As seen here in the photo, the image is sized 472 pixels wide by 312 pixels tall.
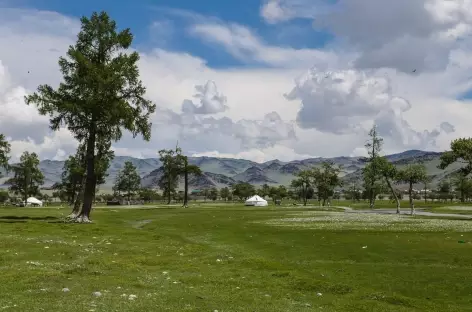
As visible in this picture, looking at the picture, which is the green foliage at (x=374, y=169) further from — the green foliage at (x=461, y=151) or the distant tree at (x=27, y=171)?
the distant tree at (x=27, y=171)

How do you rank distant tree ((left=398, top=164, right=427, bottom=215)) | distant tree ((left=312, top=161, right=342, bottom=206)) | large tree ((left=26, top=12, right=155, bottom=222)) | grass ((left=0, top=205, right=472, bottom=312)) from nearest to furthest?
1. grass ((left=0, top=205, right=472, bottom=312))
2. large tree ((left=26, top=12, right=155, bottom=222))
3. distant tree ((left=398, top=164, right=427, bottom=215))
4. distant tree ((left=312, top=161, right=342, bottom=206))

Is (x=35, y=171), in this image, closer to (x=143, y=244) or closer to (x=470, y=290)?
(x=143, y=244)

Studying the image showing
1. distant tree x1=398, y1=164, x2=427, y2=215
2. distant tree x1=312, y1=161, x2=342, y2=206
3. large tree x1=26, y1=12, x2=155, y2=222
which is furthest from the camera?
distant tree x1=312, y1=161, x2=342, y2=206

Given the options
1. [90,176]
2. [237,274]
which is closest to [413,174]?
[90,176]

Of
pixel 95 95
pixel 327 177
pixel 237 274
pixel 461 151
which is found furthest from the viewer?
pixel 327 177

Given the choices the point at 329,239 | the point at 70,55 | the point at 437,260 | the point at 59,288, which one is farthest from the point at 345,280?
the point at 70,55

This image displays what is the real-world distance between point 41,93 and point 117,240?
31.1m

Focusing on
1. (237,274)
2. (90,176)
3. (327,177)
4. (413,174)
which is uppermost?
(327,177)

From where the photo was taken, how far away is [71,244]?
31812 mm

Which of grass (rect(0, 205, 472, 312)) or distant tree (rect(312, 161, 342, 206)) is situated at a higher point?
distant tree (rect(312, 161, 342, 206))

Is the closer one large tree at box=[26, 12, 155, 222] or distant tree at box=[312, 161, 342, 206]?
large tree at box=[26, 12, 155, 222]

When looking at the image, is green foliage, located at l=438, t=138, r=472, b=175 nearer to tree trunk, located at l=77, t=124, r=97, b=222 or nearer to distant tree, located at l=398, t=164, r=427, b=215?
distant tree, located at l=398, t=164, r=427, b=215

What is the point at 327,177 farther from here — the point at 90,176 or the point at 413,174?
the point at 90,176

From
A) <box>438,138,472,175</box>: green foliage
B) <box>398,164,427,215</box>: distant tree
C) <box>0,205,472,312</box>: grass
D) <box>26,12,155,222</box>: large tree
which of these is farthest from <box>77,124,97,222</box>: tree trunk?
<box>398,164,427,215</box>: distant tree
